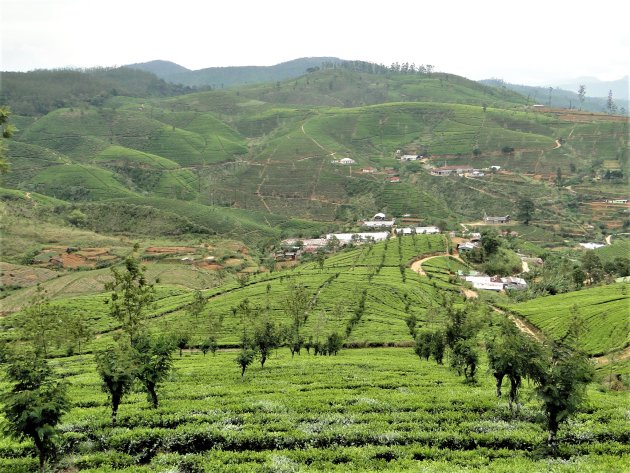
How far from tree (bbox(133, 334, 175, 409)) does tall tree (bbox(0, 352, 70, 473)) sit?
246 inches

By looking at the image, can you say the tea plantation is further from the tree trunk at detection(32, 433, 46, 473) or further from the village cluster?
the village cluster

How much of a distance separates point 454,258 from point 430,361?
7563cm

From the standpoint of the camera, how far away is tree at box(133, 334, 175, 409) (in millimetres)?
24750

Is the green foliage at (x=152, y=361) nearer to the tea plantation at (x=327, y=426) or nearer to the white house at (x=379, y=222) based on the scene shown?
the tea plantation at (x=327, y=426)

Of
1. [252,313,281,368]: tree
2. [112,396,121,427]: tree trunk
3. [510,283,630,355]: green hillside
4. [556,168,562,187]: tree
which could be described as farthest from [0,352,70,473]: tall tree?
[556,168,562,187]: tree

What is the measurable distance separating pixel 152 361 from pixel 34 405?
8.29 m

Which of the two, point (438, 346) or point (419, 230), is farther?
point (419, 230)

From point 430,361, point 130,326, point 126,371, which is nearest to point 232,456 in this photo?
point 126,371

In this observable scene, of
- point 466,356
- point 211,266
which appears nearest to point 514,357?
point 466,356

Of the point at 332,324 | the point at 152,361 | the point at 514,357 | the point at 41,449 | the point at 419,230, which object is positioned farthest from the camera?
the point at 419,230

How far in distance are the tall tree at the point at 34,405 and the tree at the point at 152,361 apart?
626 centimetres

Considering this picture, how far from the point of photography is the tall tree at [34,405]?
17.1 m

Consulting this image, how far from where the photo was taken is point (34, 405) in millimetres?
17234

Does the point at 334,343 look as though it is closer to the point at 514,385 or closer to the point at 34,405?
the point at 514,385
